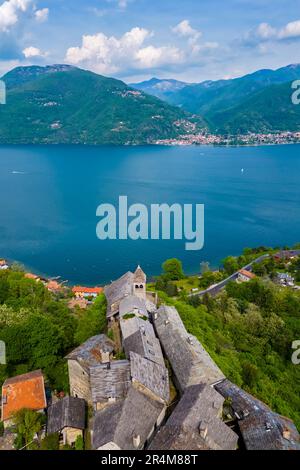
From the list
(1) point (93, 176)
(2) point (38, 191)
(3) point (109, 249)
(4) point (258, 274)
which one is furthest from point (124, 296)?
(1) point (93, 176)

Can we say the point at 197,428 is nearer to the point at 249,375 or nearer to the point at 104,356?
the point at 104,356

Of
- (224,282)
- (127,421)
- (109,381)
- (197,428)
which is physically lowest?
(224,282)

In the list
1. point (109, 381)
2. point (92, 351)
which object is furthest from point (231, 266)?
point (109, 381)

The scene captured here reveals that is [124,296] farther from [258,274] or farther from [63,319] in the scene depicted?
[258,274]

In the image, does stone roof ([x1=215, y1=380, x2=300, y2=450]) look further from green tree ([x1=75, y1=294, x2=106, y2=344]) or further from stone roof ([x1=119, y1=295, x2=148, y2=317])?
green tree ([x1=75, y1=294, x2=106, y2=344])

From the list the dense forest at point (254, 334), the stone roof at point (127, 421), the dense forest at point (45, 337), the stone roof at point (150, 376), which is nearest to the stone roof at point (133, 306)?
the dense forest at point (45, 337)
